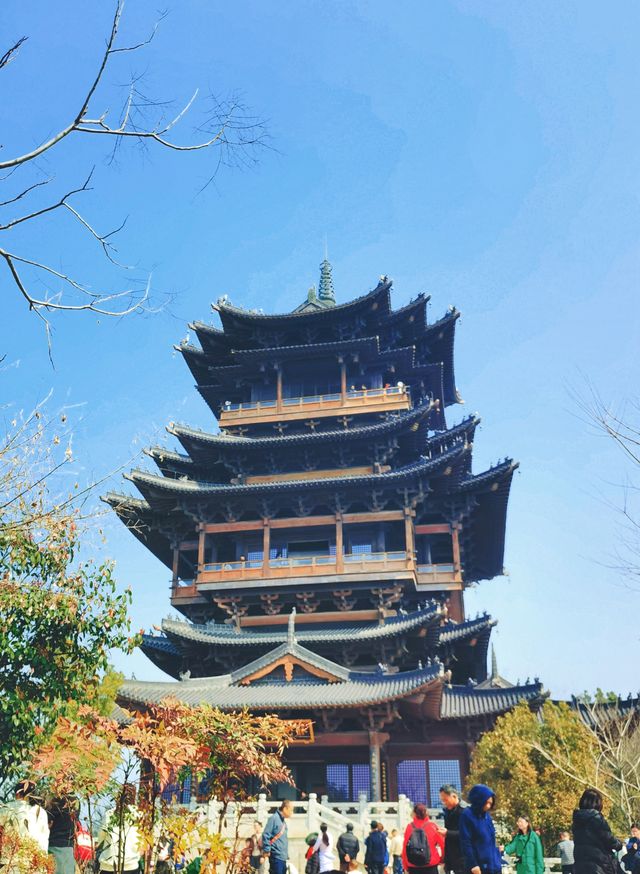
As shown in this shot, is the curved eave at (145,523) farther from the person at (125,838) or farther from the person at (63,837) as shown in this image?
the person at (125,838)

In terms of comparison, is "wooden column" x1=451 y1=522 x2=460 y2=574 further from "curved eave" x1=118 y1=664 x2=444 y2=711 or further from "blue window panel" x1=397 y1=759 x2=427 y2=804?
"blue window panel" x1=397 y1=759 x2=427 y2=804

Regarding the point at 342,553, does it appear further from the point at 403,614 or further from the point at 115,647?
the point at 115,647

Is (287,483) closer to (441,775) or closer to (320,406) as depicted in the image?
(320,406)

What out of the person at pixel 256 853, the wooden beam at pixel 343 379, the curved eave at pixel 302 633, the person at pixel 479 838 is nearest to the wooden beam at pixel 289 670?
the curved eave at pixel 302 633

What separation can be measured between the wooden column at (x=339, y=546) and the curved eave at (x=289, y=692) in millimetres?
4391

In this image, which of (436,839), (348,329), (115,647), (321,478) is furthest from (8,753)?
(348,329)

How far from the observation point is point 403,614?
24.9m

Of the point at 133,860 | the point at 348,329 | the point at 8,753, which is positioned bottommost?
the point at 133,860

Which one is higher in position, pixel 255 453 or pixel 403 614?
pixel 255 453

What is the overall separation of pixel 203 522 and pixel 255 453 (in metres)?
3.42

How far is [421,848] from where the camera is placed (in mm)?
8547

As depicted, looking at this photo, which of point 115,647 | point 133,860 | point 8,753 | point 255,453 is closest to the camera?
point 133,860

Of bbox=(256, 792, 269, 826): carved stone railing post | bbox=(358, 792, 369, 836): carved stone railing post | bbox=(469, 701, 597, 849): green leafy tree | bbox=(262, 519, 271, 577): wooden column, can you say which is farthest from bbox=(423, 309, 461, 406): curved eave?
bbox=(256, 792, 269, 826): carved stone railing post

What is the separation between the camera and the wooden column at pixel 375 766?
20109 mm
